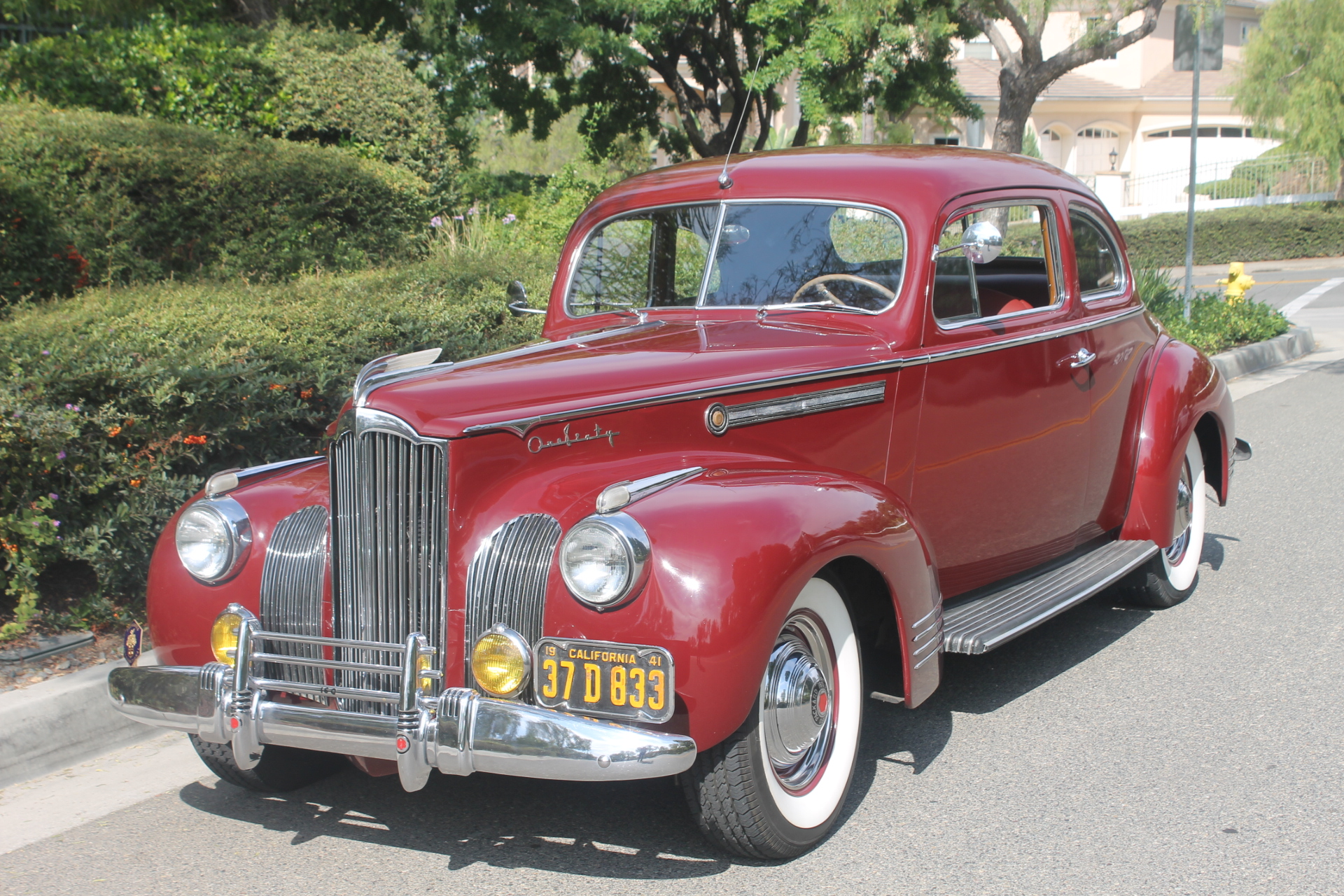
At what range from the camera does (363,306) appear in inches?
248

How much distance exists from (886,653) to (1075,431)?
60.0 inches

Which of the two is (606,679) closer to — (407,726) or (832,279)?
(407,726)

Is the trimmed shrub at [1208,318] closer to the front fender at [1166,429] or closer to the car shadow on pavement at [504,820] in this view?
the front fender at [1166,429]

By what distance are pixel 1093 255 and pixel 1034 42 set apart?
337 inches

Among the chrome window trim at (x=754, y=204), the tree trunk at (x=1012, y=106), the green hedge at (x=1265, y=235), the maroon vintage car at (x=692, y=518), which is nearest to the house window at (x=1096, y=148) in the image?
the green hedge at (x=1265, y=235)

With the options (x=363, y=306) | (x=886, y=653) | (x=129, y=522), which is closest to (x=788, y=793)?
(x=886, y=653)

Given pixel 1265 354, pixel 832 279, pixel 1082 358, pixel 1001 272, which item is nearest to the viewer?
pixel 832 279

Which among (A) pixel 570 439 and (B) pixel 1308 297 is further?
(B) pixel 1308 297

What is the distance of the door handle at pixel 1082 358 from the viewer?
462 centimetres

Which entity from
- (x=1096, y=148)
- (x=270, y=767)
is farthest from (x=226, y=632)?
(x=1096, y=148)

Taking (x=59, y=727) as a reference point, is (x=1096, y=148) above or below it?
above

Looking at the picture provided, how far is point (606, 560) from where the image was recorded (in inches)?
112

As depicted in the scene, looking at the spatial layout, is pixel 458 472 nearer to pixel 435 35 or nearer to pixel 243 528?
pixel 243 528

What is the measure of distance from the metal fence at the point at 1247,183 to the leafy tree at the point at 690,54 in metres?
16.9
